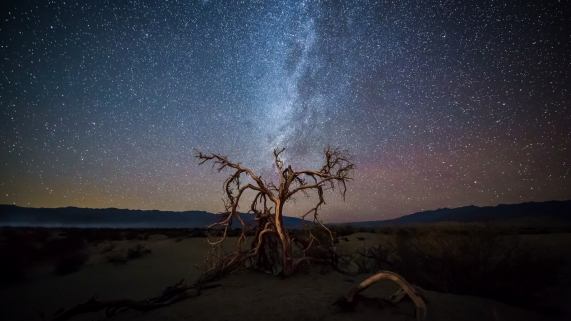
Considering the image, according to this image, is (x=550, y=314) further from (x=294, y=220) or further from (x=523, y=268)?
(x=294, y=220)

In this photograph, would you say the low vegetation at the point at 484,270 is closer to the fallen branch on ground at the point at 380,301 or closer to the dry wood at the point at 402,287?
the fallen branch on ground at the point at 380,301

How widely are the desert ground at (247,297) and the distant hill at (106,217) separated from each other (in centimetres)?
8861

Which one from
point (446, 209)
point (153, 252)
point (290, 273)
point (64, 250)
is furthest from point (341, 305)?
point (446, 209)

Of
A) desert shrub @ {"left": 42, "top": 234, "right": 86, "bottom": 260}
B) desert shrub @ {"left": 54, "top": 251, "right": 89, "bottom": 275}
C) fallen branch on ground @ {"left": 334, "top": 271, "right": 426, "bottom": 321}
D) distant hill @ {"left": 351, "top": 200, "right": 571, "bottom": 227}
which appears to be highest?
distant hill @ {"left": 351, "top": 200, "right": 571, "bottom": 227}

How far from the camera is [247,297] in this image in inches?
303

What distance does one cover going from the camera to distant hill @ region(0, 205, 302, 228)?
106250 mm

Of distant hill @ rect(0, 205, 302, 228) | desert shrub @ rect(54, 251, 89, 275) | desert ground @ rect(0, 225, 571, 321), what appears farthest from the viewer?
distant hill @ rect(0, 205, 302, 228)

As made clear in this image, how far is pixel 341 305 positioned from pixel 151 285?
8.98 meters

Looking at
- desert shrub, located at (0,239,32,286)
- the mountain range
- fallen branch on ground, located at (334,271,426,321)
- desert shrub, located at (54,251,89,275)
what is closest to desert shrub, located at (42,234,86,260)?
desert shrub, located at (0,239,32,286)

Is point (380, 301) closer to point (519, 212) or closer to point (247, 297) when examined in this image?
point (247, 297)

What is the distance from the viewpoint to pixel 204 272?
10031mm

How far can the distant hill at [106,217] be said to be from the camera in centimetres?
10625

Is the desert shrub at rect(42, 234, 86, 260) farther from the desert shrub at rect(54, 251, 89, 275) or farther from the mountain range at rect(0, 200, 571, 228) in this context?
the mountain range at rect(0, 200, 571, 228)

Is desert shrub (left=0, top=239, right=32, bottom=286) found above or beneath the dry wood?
beneath
